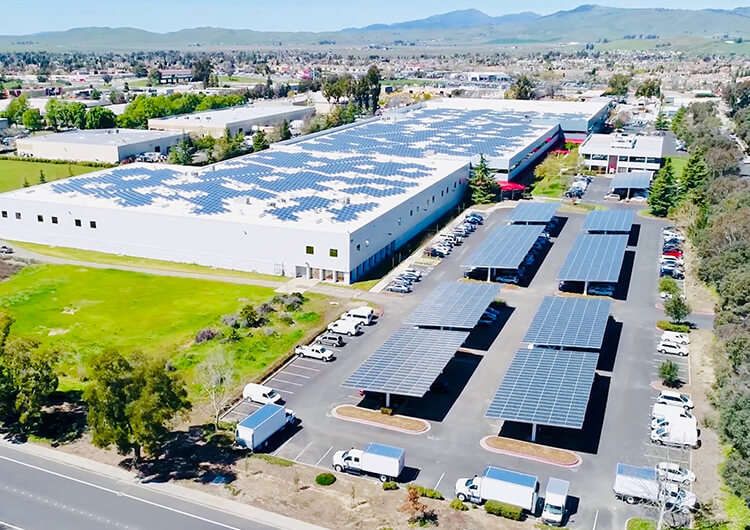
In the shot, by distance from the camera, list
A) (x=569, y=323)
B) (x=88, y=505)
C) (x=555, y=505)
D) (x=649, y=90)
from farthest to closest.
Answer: (x=649, y=90)
(x=569, y=323)
(x=88, y=505)
(x=555, y=505)

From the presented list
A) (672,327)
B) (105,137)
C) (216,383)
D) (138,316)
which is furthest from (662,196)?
(105,137)

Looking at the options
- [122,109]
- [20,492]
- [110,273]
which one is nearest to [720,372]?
[20,492]

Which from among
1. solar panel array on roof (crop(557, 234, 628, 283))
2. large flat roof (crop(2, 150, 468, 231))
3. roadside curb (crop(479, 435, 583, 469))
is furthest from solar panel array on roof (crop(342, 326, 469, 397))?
large flat roof (crop(2, 150, 468, 231))

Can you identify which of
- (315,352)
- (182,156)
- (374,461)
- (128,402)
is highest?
(182,156)

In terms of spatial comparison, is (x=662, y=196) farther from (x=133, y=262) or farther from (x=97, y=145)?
(x=97, y=145)

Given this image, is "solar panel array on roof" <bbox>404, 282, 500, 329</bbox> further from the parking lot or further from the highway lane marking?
the highway lane marking

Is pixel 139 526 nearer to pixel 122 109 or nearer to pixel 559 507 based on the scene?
pixel 559 507

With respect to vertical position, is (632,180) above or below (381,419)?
above

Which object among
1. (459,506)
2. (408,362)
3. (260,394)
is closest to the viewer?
(459,506)
